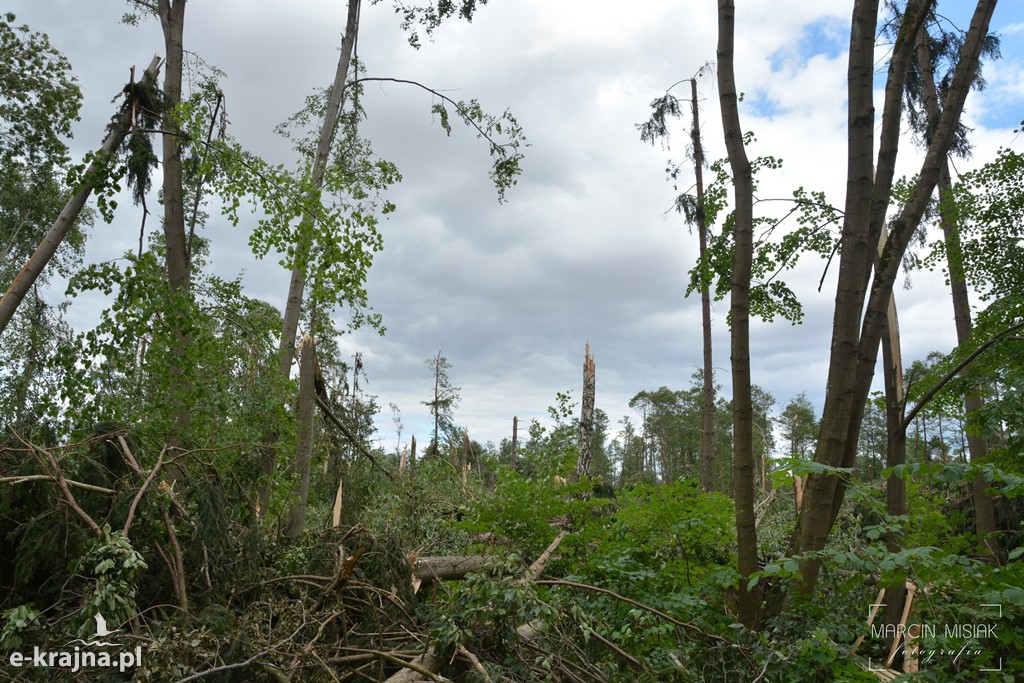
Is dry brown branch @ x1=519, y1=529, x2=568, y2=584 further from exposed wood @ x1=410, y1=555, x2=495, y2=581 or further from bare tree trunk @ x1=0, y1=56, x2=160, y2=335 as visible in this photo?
bare tree trunk @ x1=0, y1=56, x2=160, y2=335

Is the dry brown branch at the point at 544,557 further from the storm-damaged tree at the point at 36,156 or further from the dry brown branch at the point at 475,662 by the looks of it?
the storm-damaged tree at the point at 36,156

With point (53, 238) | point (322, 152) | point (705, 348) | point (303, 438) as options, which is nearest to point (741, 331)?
point (53, 238)

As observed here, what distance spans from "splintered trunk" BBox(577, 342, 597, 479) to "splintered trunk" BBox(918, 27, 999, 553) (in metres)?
6.21

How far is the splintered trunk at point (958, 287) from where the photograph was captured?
977 centimetres

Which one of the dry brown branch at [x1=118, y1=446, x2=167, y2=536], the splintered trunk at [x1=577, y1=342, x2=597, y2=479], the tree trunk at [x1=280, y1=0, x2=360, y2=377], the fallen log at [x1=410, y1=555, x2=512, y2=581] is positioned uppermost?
the tree trunk at [x1=280, y1=0, x2=360, y2=377]

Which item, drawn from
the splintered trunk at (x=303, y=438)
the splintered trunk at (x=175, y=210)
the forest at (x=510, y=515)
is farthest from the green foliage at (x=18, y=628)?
the splintered trunk at (x=303, y=438)

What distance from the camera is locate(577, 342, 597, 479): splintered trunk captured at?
13273mm

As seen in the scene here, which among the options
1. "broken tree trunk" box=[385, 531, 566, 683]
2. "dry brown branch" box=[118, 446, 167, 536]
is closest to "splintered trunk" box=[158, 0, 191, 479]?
"dry brown branch" box=[118, 446, 167, 536]

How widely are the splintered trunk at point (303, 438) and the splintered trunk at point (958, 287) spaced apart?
28.0 ft

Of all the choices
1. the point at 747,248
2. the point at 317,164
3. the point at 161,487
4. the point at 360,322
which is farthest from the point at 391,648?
the point at 317,164

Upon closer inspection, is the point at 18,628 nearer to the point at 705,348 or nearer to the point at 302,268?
the point at 302,268

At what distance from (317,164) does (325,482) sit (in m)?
6.88

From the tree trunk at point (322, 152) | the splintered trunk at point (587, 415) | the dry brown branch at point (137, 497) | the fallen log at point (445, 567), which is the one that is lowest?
the fallen log at point (445, 567)

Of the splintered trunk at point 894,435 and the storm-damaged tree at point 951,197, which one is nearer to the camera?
the splintered trunk at point 894,435
